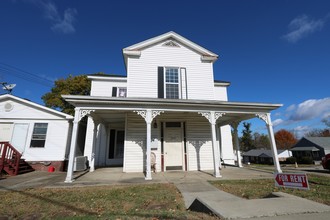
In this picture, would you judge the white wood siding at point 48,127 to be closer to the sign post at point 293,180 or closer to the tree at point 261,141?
the sign post at point 293,180

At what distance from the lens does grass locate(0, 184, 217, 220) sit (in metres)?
3.61

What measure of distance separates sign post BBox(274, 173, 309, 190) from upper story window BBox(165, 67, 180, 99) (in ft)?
21.2

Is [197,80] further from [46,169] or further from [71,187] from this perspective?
[46,169]

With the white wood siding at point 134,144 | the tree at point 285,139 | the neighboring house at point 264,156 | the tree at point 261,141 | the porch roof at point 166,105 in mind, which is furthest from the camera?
the tree at point 261,141

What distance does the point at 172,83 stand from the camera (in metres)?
10.7

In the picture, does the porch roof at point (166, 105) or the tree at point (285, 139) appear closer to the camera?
the porch roof at point (166, 105)

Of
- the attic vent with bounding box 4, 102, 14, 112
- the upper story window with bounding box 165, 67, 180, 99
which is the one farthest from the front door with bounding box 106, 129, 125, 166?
the attic vent with bounding box 4, 102, 14, 112

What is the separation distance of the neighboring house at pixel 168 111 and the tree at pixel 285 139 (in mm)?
67608

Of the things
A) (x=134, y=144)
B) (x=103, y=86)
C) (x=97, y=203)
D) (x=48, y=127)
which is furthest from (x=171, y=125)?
(x=48, y=127)

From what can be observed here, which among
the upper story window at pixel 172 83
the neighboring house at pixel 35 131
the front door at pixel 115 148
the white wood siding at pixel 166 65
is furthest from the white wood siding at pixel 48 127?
the upper story window at pixel 172 83

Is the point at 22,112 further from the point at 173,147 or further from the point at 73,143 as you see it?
the point at 173,147

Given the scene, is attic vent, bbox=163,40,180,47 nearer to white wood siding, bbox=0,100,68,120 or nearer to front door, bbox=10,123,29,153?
white wood siding, bbox=0,100,68,120

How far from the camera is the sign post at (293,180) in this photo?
16.1 ft

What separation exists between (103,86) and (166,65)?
204 inches
